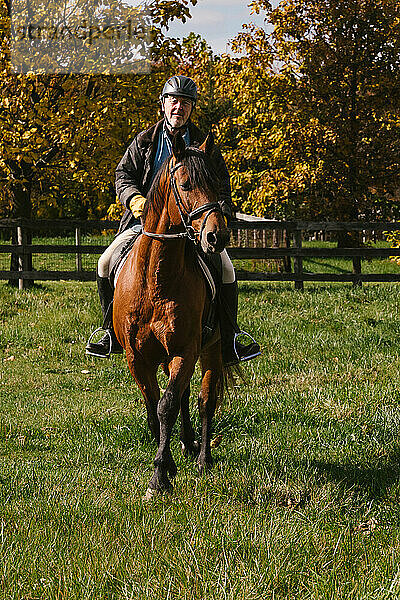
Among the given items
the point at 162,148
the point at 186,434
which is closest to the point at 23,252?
the point at 186,434

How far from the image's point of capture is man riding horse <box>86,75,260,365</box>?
16.5 feet

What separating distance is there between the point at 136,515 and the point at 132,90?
11.7 metres

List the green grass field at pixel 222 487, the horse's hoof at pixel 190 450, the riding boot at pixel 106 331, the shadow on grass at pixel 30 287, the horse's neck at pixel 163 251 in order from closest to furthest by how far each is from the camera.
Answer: the green grass field at pixel 222 487 < the horse's neck at pixel 163 251 < the riding boot at pixel 106 331 < the horse's hoof at pixel 190 450 < the shadow on grass at pixel 30 287

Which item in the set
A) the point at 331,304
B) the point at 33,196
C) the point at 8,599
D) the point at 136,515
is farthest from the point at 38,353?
the point at 33,196

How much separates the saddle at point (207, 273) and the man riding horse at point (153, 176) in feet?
0.32

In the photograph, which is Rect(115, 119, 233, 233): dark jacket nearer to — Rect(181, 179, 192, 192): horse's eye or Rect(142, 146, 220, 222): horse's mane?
Rect(142, 146, 220, 222): horse's mane

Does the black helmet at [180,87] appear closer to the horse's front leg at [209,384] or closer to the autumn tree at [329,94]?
the horse's front leg at [209,384]

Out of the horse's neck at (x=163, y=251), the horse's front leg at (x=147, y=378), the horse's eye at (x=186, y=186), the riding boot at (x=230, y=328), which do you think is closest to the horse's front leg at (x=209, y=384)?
the riding boot at (x=230, y=328)

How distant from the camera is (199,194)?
13.7 ft

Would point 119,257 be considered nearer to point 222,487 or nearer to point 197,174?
point 197,174

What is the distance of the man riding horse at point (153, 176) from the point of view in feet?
16.5

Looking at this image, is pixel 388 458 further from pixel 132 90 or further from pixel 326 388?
pixel 132 90

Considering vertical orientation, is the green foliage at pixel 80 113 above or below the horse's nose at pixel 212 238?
above

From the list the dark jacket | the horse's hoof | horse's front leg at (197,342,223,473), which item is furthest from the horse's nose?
the horse's hoof
